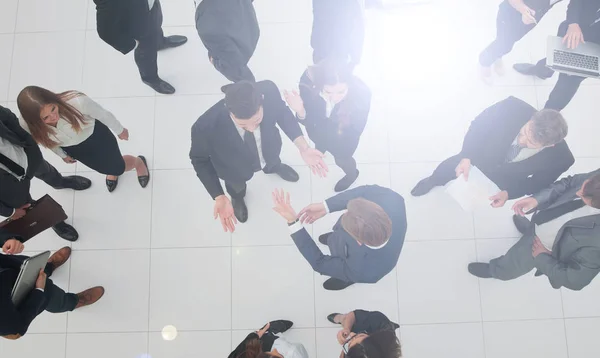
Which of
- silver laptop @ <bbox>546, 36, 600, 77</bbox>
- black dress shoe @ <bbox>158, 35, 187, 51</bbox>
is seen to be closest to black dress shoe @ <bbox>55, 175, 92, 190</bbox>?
black dress shoe @ <bbox>158, 35, 187, 51</bbox>

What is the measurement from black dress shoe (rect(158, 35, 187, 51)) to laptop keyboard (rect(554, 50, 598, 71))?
9.91 ft

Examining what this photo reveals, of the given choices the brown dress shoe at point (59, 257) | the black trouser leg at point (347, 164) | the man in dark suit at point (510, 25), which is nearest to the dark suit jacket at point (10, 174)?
the brown dress shoe at point (59, 257)

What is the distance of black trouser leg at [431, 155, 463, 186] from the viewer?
3184 millimetres

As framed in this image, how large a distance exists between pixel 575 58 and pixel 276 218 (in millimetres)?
2509

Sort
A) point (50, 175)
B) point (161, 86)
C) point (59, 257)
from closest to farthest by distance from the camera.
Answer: point (50, 175) → point (59, 257) → point (161, 86)

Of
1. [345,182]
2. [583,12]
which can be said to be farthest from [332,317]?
[583,12]

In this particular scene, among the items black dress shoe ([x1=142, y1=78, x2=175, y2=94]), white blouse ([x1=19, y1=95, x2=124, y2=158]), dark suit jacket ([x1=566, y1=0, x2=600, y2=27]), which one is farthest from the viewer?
black dress shoe ([x1=142, y1=78, x2=175, y2=94])

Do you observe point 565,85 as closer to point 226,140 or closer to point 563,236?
point 563,236

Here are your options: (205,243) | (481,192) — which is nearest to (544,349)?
(481,192)

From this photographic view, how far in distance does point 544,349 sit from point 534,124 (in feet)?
6.29

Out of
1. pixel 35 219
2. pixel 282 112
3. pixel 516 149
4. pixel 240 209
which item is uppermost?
pixel 516 149

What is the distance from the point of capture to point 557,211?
8.95 ft

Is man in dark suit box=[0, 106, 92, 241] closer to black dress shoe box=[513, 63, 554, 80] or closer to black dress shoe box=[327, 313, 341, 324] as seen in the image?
black dress shoe box=[327, 313, 341, 324]

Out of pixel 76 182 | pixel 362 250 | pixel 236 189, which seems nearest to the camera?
pixel 362 250
